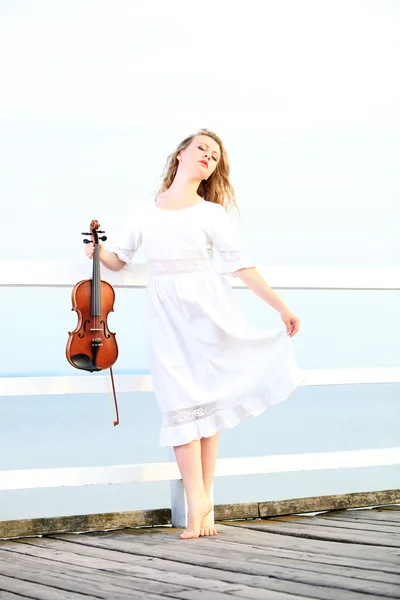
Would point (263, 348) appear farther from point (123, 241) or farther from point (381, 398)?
point (381, 398)

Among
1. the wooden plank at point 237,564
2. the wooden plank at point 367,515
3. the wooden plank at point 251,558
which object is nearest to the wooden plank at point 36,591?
the wooden plank at point 251,558

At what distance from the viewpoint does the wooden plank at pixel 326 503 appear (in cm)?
421

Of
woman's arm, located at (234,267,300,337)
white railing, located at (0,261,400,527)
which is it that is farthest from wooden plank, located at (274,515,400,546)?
woman's arm, located at (234,267,300,337)

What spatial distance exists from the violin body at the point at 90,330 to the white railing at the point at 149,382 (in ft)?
0.65

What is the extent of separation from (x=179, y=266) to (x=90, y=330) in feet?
1.45

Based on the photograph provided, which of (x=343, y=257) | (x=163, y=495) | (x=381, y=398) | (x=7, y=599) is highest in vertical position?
(x=343, y=257)

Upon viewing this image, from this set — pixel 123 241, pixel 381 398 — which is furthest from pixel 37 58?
pixel 123 241

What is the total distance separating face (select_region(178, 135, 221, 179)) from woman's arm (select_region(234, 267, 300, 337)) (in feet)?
1.52

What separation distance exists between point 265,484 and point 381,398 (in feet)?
42.0

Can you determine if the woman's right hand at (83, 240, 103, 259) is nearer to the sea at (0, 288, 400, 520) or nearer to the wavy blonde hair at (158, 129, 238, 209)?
the sea at (0, 288, 400, 520)

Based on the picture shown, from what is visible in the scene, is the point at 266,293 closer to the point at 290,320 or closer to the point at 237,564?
the point at 290,320

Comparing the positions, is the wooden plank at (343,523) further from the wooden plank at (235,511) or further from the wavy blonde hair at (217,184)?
the wavy blonde hair at (217,184)

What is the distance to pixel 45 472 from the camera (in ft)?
12.5

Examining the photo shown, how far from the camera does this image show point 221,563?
9.90 feet
